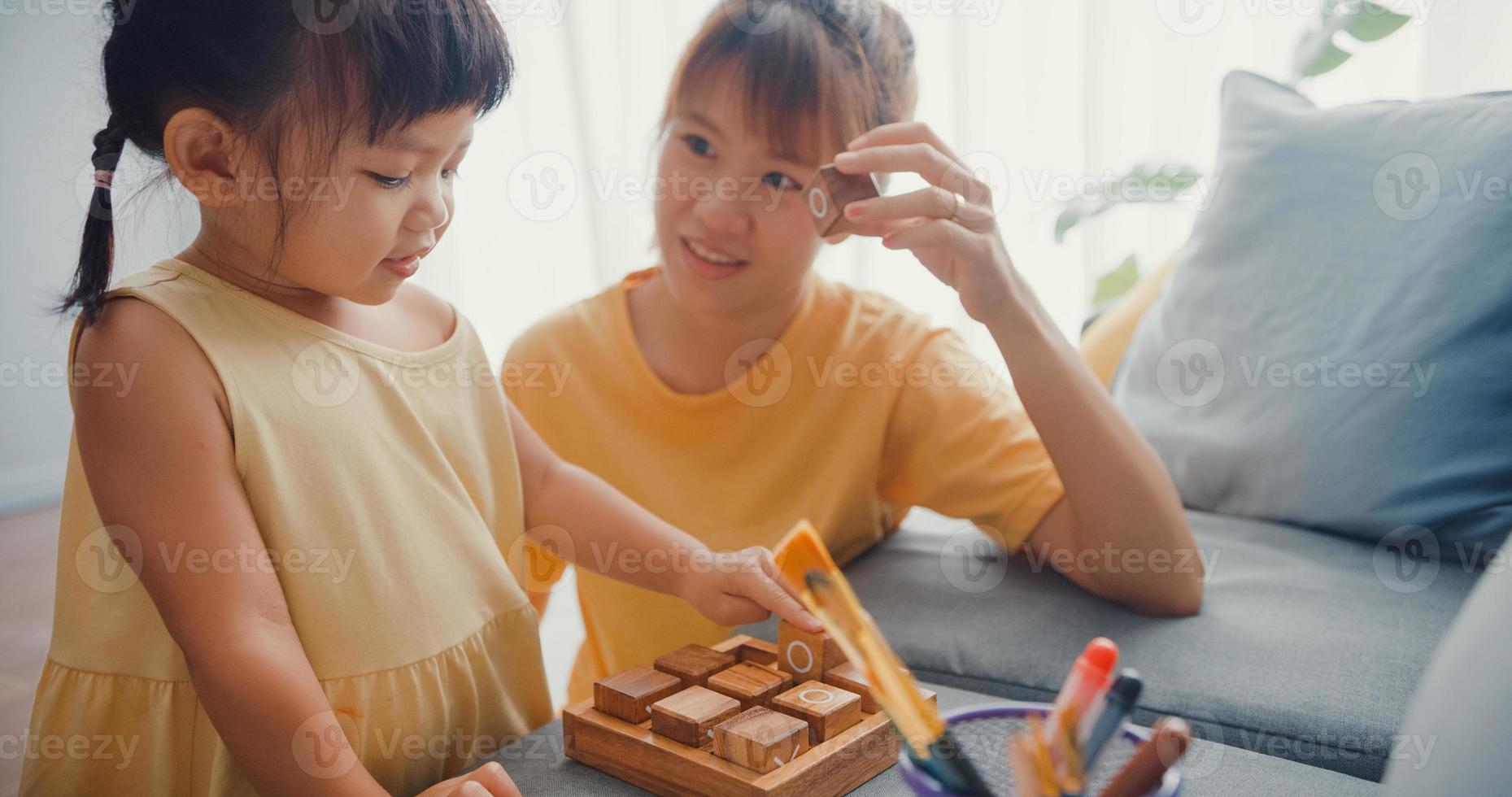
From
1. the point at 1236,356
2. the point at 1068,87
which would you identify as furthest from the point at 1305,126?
the point at 1068,87

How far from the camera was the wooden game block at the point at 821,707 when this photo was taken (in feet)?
2.15

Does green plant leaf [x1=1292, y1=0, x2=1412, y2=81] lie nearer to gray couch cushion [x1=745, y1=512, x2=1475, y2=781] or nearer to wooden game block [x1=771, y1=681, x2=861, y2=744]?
gray couch cushion [x1=745, y1=512, x2=1475, y2=781]

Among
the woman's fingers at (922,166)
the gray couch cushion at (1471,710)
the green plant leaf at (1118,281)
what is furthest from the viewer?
the green plant leaf at (1118,281)

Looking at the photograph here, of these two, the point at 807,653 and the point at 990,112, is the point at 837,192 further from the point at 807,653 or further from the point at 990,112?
the point at 990,112

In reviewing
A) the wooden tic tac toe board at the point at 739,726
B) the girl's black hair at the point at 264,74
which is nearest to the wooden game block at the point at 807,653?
the wooden tic tac toe board at the point at 739,726

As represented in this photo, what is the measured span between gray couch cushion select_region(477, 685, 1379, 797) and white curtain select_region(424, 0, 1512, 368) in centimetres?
78

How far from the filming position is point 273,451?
2.22ft

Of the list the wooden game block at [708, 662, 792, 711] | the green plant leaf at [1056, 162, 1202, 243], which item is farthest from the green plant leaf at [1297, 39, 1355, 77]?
the wooden game block at [708, 662, 792, 711]

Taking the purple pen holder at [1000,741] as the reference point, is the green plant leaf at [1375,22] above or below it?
above

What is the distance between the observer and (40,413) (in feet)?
2.70

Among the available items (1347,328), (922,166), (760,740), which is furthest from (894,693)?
(1347,328)

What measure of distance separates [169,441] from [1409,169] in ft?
3.67

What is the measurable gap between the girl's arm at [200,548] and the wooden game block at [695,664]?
0.16m

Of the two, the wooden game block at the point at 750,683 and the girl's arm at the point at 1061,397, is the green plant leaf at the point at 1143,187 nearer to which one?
the girl's arm at the point at 1061,397
